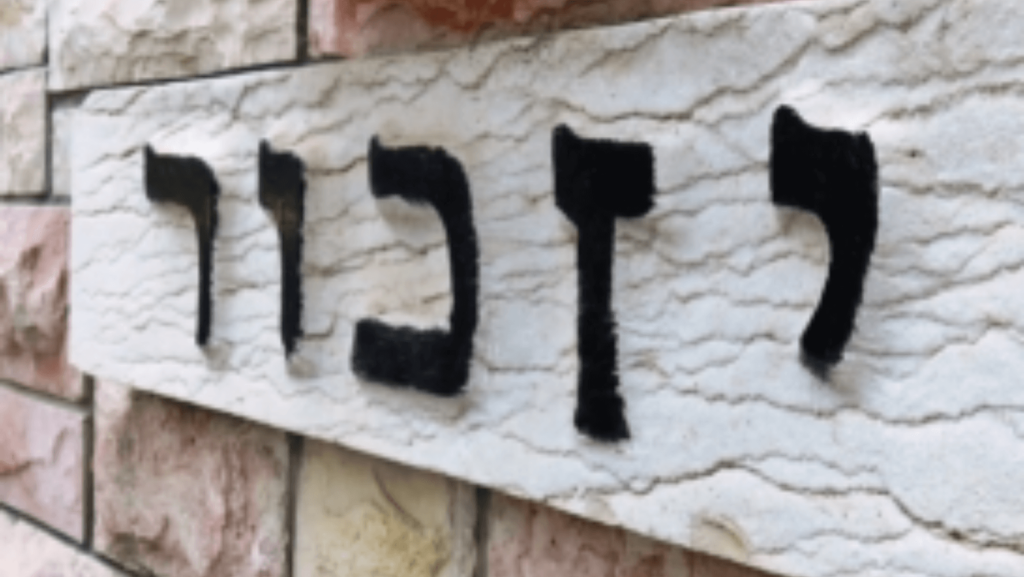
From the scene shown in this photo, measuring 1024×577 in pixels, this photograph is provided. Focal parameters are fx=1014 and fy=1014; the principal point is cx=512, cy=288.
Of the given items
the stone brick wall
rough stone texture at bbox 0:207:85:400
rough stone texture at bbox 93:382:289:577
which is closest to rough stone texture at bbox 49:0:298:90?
the stone brick wall

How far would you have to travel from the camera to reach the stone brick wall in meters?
0.59

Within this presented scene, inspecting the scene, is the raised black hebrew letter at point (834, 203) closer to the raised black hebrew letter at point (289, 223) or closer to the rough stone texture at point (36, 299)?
the raised black hebrew letter at point (289, 223)

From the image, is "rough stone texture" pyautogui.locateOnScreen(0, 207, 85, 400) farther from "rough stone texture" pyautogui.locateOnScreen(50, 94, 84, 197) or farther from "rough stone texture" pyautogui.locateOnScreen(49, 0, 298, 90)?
"rough stone texture" pyautogui.locateOnScreen(49, 0, 298, 90)

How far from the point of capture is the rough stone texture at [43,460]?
0.96 metres

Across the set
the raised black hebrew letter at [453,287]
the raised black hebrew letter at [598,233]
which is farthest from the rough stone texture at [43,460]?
the raised black hebrew letter at [598,233]

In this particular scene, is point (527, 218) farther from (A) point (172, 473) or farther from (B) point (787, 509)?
(A) point (172, 473)

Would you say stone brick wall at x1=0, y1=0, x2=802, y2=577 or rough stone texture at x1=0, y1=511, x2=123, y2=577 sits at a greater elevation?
stone brick wall at x1=0, y1=0, x2=802, y2=577

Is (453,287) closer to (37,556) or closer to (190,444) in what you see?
(190,444)

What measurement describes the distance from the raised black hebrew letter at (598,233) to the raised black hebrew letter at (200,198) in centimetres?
31

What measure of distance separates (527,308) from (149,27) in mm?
465

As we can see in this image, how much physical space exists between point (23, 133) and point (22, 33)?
10 cm

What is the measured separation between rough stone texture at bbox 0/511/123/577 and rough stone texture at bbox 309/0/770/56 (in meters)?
0.55

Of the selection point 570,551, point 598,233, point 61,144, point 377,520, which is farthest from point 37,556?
point 598,233

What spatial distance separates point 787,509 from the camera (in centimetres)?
44
